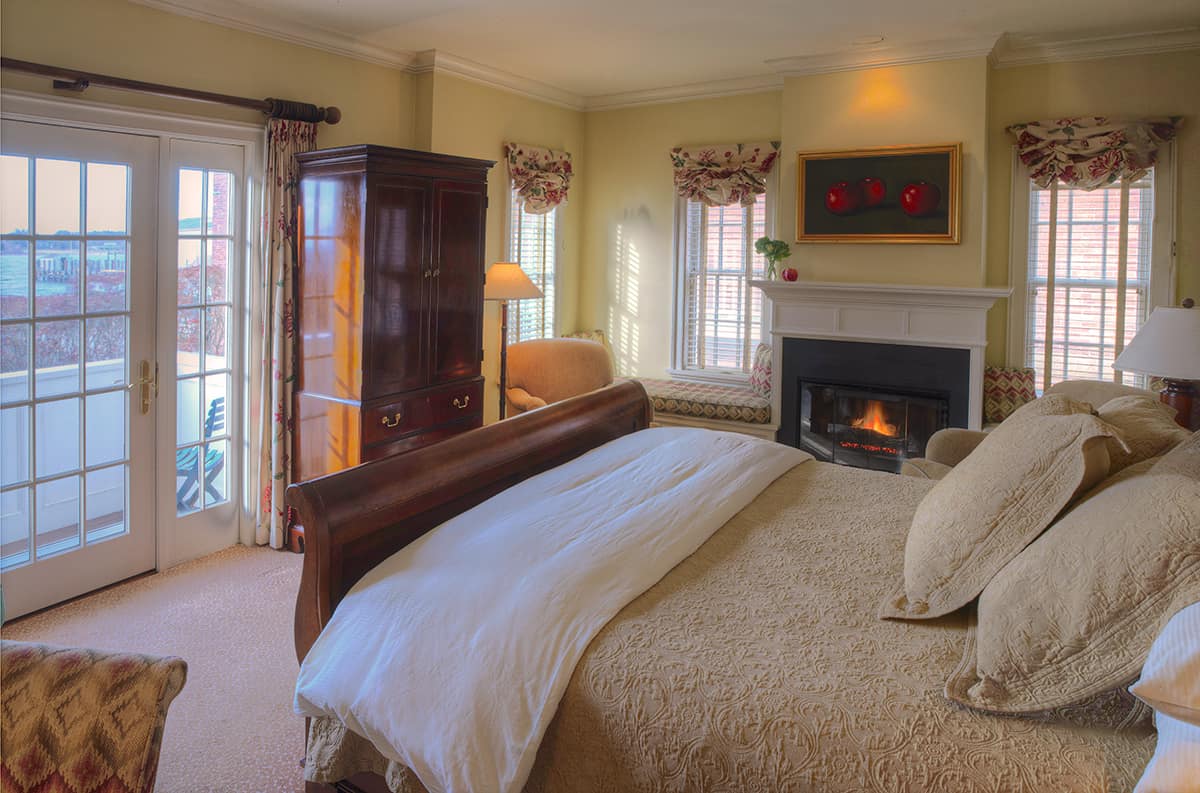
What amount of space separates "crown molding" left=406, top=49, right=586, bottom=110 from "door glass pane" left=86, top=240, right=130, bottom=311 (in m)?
2.15

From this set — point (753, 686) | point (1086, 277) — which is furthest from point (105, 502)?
point (1086, 277)

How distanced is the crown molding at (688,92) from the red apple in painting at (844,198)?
949 mm

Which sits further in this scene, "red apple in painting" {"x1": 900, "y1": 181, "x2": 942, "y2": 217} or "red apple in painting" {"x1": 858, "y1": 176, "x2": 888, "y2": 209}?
"red apple in painting" {"x1": 858, "y1": 176, "x2": 888, "y2": 209}

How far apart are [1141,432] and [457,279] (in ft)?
11.0

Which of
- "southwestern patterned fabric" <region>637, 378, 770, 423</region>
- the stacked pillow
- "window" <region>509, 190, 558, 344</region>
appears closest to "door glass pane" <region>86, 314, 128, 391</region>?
"window" <region>509, 190, 558, 344</region>

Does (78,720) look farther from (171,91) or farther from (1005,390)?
(1005,390)

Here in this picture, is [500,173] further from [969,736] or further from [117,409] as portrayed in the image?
[969,736]

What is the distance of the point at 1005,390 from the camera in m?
4.99

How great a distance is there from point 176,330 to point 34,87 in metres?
1.13

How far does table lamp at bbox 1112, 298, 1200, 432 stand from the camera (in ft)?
9.62

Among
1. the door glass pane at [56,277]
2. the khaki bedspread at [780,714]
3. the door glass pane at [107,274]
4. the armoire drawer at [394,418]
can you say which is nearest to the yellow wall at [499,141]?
the armoire drawer at [394,418]

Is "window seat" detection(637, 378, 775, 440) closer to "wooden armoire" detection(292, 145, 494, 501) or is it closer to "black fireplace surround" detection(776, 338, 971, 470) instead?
"black fireplace surround" detection(776, 338, 971, 470)

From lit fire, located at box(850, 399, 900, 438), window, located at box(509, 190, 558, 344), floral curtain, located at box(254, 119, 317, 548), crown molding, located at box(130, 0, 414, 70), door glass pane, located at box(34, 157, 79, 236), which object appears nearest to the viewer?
door glass pane, located at box(34, 157, 79, 236)

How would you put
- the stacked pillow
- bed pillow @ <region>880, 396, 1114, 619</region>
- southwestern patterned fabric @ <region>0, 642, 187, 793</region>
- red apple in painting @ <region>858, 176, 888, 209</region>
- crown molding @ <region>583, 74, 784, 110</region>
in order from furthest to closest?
crown molding @ <region>583, 74, 784, 110</region>, red apple in painting @ <region>858, 176, 888, 209</region>, bed pillow @ <region>880, 396, 1114, 619</region>, the stacked pillow, southwestern patterned fabric @ <region>0, 642, 187, 793</region>
